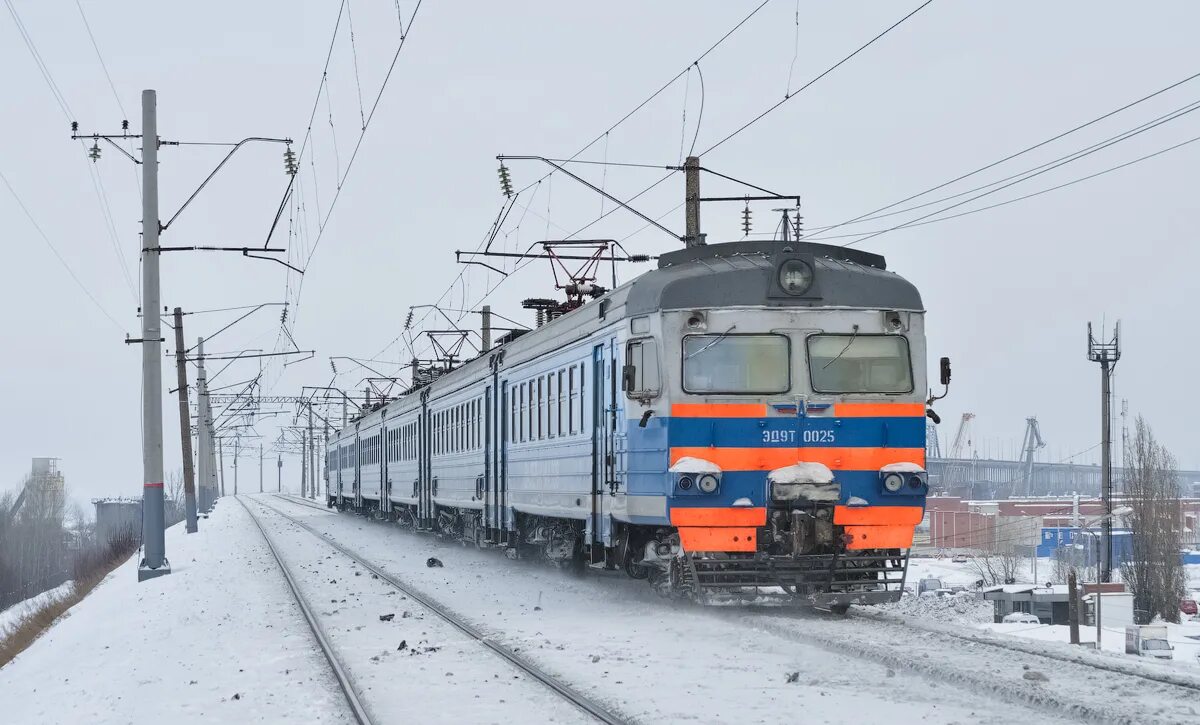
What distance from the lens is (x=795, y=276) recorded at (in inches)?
508

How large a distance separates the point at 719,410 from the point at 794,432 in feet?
2.43

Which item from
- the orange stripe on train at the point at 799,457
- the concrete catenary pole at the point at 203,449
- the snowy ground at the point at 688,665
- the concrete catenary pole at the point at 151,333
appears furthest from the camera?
the concrete catenary pole at the point at 203,449

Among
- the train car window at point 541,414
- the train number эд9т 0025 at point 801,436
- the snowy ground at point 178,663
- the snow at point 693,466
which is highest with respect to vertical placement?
the train car window at point 541,414

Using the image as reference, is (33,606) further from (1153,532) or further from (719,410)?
(1153,532)

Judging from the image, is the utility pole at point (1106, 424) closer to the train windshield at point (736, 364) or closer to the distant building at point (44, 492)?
the train windshield at point (736, 364)

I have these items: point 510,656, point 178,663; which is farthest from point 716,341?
point 178,663

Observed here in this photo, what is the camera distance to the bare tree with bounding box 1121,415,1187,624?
185 ft

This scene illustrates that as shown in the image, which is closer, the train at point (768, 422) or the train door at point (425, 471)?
the train at point (768, 422)

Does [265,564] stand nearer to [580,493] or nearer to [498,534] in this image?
[498,534]

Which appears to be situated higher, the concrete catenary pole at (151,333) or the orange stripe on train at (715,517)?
the concrete catenary pole at (151,333)

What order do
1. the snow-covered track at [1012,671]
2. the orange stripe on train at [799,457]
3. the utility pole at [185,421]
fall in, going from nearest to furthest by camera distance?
the snow-covered track at [1012,671]
the orange stripe on train at [799,457]
the utility pole at [185,421]

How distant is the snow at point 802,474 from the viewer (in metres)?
12.4

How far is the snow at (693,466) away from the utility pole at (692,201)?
26.8ft

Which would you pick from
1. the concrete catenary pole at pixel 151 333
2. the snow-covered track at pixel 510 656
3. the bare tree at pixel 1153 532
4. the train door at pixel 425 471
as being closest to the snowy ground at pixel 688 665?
the snow-covered track at pixel 510 656
